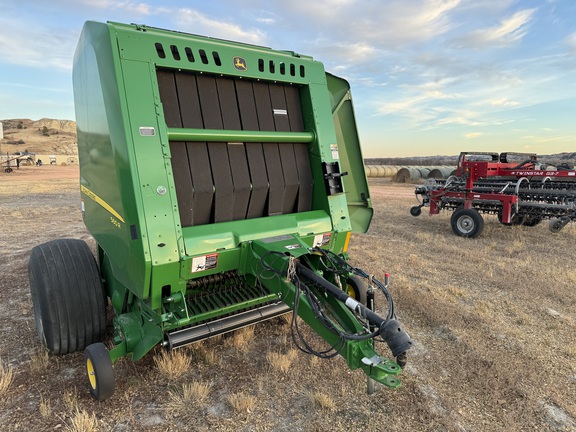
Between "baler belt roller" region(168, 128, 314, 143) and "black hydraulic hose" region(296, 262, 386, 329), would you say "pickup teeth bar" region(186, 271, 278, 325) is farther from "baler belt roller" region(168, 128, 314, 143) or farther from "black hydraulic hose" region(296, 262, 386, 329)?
"baler belt roller" region(168, 128, 314, 143)

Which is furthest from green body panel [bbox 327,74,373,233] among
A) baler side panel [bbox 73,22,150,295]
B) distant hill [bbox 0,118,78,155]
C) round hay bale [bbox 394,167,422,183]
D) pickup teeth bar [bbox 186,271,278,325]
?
distant hill [bbox 0,118,78,155]

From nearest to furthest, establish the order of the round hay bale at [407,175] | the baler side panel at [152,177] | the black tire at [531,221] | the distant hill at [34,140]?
the baler side panel at [152,177], the black tire at [531,221], the round hay bale at [407,175], the distant hill at [34,140]

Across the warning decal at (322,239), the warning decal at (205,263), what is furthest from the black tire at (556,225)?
the warning decal at (205,263)

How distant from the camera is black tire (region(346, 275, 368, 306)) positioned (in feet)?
14.1

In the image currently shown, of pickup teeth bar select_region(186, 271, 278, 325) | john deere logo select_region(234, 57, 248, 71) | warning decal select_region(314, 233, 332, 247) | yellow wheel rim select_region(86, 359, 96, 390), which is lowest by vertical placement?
yellow wheel rim select_region(86, 359, 96, 390)

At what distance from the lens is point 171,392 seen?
3217 millimetres

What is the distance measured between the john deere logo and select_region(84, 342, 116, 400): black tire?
254 cm

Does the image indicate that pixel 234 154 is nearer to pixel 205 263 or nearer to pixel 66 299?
pixel 205 263

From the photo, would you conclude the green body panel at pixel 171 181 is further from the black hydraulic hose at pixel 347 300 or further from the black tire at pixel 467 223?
the black tire at pixel 467 223

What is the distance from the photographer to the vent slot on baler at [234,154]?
3.23 meters

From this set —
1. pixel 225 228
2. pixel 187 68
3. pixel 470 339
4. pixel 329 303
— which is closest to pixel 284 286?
pixel 329 303

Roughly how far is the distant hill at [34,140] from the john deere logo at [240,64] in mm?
71967

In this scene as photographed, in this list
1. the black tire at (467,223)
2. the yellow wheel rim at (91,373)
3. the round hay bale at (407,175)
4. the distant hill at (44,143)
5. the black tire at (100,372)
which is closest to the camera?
the black tire at (100,372)

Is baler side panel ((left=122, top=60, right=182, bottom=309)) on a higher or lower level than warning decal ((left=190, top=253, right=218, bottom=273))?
higher
